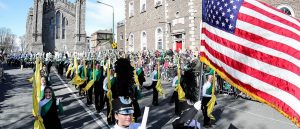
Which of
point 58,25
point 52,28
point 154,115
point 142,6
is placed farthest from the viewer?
point 58,25

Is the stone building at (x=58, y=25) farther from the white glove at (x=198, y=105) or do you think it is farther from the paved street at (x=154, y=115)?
the white glove at (x=198, y=105)

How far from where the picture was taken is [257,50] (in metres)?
4.48

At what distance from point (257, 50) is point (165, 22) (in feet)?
97.7

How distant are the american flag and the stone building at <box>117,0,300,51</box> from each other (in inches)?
681

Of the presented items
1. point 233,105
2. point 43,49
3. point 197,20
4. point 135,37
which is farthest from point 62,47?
point 233,105

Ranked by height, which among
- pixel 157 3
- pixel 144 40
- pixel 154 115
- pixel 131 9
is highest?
pixel 131 9

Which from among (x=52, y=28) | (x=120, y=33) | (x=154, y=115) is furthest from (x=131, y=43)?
(x=154, y=115)

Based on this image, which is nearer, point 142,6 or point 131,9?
point 142,6

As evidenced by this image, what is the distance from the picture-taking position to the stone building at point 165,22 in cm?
2911

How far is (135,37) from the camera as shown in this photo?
43000mm

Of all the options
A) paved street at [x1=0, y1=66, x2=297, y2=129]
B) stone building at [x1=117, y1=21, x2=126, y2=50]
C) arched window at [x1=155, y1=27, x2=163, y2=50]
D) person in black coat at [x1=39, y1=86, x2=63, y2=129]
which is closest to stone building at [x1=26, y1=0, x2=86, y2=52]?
stone building at [x1=117, y1=21, x2=126, y2=50]

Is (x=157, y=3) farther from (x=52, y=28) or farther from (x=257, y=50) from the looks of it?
(x=52, y=28)

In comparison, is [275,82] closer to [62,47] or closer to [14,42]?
[62,47]

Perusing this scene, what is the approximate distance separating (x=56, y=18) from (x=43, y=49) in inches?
307
